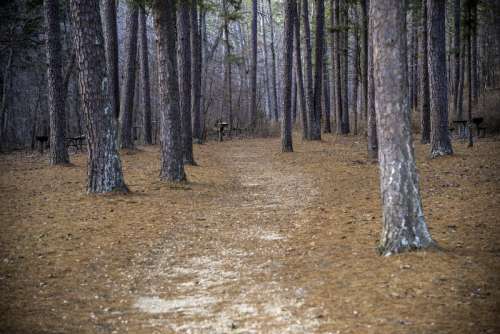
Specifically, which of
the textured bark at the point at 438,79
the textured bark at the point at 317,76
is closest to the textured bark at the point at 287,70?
the textured bark at the point at 317,76

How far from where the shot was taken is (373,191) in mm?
10211

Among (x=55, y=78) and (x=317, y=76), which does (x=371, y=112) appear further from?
(x=317, y=76)

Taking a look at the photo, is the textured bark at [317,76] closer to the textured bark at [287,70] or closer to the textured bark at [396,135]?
the textured bark at [287,70]

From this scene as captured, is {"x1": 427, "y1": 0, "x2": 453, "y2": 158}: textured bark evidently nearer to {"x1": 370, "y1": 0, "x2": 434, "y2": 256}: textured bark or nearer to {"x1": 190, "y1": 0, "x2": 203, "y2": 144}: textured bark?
{"x1": 370, "y1": 0, "x2": 434, "y2": 256}: textured bark

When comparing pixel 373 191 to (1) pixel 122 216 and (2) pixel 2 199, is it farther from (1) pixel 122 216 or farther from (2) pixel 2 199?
(2) pixel 2 199

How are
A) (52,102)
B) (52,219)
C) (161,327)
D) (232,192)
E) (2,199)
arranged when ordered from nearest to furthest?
(161,327)
(52,219)
(2,199)
(232,192)
(52,102)

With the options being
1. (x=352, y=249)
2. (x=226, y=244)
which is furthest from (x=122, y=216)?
(x=352, y=249)

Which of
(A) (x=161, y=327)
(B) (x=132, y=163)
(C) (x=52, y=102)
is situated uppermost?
(C) (x=52, y=102)

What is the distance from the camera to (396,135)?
222 inches

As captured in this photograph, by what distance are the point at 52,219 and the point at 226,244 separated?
3.16 metres

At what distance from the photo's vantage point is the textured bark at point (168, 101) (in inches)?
448

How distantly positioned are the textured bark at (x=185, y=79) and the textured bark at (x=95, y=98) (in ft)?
15.2

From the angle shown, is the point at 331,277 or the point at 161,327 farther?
the point at 331,277

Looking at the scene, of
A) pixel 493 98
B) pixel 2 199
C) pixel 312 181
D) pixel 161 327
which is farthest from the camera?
pixel 493 98
